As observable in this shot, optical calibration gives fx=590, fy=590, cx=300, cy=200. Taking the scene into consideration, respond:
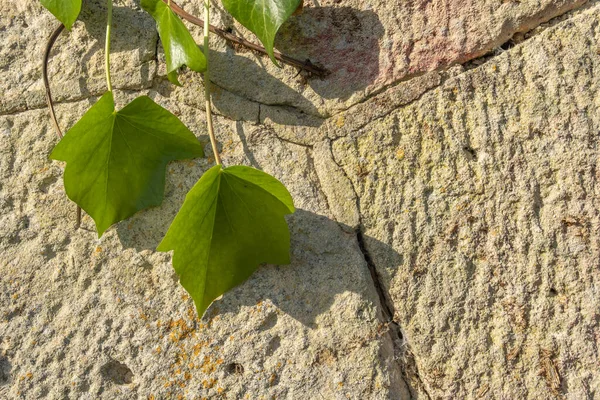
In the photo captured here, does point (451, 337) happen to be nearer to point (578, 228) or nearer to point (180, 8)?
point (578, 228)

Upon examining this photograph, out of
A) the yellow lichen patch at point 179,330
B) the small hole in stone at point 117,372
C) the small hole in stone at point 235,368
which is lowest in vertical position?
the small hole in stone at point 117,372

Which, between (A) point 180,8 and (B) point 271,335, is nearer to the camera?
(B) point 271,335

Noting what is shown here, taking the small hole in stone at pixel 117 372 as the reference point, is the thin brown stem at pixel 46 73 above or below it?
above

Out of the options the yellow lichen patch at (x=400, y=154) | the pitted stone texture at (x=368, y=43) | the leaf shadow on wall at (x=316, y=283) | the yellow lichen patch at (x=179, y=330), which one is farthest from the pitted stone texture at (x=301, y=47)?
the yellow lichen patch at (x=179, y=330)

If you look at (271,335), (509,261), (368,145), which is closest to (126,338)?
(271,335)

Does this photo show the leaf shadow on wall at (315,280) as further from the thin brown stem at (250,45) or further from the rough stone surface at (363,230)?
the thin brown stem at (250,45)

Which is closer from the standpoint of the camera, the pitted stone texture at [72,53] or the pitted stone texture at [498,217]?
the pitted stone texture at [498,217]

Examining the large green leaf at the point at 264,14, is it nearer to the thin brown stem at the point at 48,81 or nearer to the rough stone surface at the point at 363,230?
the rough stone surface at the point at 363,230

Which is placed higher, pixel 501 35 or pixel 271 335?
pixel 501 35

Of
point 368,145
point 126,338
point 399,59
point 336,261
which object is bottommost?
point 126,338
